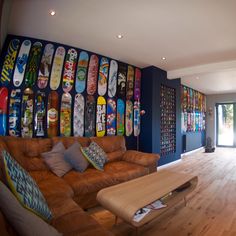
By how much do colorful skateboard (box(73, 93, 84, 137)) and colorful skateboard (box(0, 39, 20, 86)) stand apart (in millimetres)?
1096

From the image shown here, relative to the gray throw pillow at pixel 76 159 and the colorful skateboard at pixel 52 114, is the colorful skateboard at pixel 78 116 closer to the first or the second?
the colorful skateboard at pixel 52 114

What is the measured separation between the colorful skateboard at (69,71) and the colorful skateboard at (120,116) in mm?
1175

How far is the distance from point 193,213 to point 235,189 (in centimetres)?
141

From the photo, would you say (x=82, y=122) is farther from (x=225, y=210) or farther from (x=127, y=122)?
(x=225, y=210)

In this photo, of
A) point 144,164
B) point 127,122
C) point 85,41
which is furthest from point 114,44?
point 144,164

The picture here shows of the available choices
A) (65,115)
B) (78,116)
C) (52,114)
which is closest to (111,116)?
(78,116)

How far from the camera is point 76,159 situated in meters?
2.61

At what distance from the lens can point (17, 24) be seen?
2512 millimetres

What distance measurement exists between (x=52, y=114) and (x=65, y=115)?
227mm

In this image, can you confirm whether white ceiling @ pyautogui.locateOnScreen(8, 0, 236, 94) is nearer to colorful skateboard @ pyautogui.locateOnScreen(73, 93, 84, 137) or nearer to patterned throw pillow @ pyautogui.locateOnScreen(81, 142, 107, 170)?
colorful skateboard @ pyautogui.locateOnScreen(73, 93, 84, 137)

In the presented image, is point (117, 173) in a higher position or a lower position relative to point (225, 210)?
higher

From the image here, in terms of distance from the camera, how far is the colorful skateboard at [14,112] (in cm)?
270

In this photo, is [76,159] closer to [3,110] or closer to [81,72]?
[3,110]

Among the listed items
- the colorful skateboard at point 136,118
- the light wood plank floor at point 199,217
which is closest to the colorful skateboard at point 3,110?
the light wood plank floor at point 199,217
